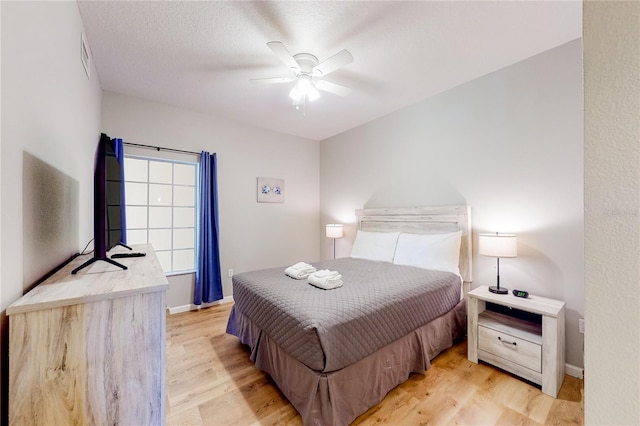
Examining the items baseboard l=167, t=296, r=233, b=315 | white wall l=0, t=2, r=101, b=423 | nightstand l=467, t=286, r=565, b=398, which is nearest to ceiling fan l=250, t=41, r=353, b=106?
white wall l=0, t=2, r=101, b=423

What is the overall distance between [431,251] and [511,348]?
1.00m

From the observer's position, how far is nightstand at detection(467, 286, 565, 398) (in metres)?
1.81

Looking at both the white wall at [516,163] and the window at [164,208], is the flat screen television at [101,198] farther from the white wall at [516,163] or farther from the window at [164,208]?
the white wall at [516,163]

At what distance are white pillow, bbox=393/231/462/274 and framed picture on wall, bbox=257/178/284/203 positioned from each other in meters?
2.11

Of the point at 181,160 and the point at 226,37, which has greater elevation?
the point at 226,37

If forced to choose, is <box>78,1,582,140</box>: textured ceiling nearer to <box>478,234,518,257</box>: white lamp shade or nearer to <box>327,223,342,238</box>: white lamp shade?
<box>478,234,518,257</box>: white lamp shade

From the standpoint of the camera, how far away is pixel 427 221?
3041mm

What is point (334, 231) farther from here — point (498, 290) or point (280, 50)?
point (280, 50)

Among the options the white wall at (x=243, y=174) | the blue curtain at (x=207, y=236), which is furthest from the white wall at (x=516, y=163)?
the blue curtain at (x=207, y=236)

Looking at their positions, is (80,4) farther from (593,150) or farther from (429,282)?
(429,282)

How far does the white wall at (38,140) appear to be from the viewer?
85 centimetres

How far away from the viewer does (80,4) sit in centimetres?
170

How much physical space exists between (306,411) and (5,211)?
1616mm

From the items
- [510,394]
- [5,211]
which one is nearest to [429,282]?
[510,394]
